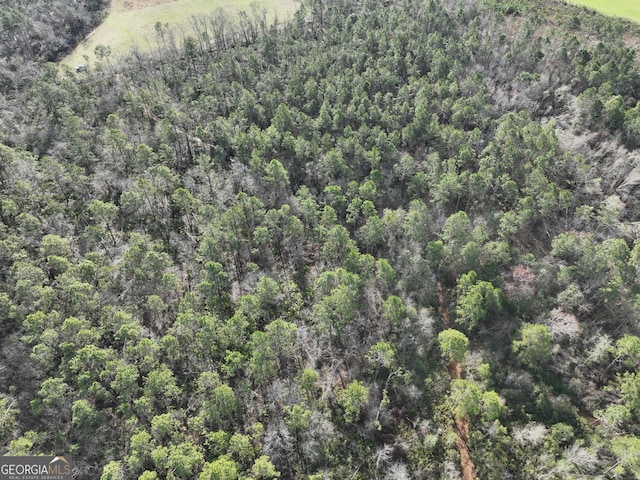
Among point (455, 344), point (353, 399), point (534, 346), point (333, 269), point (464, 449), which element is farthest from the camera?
point (333, 269)

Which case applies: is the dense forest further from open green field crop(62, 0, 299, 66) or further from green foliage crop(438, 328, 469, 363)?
open green field crop(62, 0, 299, 66)

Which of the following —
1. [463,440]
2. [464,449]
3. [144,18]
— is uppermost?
[144,18]

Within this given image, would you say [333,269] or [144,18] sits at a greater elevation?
[144,18]

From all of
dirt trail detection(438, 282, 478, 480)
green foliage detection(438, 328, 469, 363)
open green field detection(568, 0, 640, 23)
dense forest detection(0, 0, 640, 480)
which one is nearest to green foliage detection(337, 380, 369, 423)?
dense forest detection(0, 0, 640, 480)

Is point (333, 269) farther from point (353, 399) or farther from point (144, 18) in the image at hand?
point (144, 18)

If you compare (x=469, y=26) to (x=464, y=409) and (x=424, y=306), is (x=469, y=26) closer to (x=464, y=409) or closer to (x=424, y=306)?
(x=424, y=306)

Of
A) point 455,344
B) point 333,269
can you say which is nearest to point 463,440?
point 455,344
